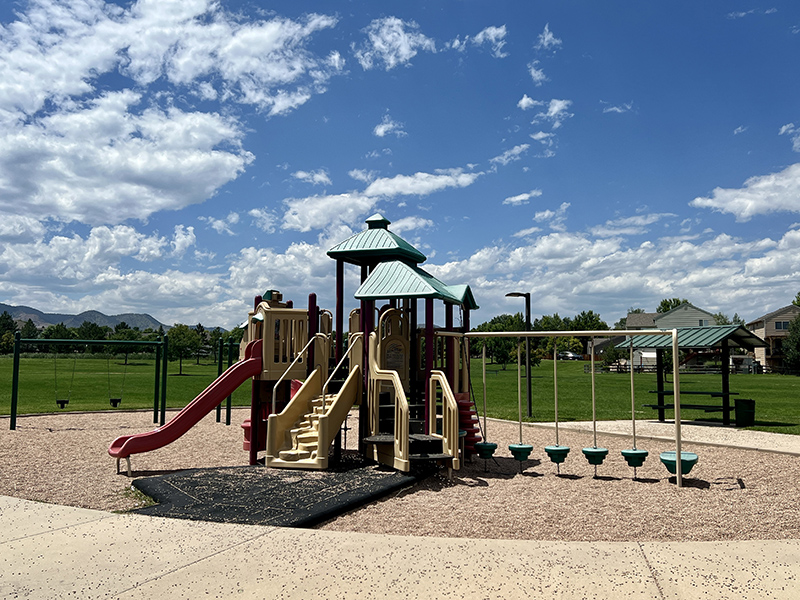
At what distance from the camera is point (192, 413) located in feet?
35.8

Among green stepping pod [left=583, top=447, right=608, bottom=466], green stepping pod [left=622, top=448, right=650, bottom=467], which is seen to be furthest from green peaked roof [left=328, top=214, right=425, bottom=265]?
green stepping pod [left=622, top=448, right=650, bottom=467]

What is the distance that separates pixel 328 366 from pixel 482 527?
20.0 ft

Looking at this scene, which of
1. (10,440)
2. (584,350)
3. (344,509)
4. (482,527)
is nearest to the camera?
(482,527)

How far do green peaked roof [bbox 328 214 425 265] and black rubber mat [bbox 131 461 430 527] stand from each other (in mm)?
4342

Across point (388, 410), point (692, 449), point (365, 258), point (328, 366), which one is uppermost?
point (365, 258)

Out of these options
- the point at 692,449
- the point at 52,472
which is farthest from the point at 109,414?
the point at 692,449

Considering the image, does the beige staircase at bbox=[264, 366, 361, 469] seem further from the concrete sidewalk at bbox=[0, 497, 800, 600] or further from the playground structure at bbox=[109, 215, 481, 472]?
the concrete sidewalk at bbox=[0, 497, 800, 600]

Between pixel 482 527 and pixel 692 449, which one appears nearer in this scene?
pixel 482 527

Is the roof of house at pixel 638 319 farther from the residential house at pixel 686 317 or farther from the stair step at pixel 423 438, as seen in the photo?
the stair step at pixel 423 438

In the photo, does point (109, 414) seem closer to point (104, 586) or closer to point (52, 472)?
point (52, 472)

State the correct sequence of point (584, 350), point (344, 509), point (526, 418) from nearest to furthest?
point (344, 509), point (526, 418), point (584, 350)

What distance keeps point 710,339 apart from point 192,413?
14170 millimetres

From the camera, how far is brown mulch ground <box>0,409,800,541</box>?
6.62m

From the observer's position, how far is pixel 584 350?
398 feet
